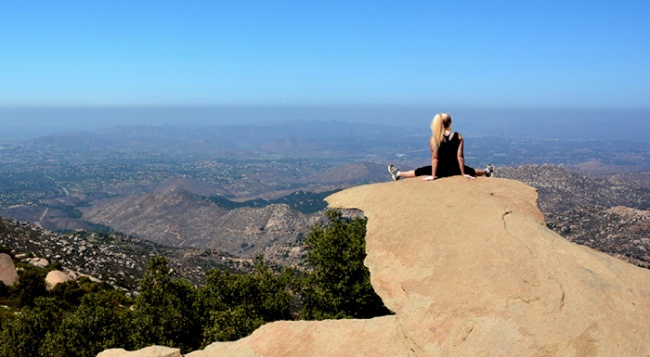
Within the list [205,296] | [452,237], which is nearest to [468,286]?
[452,237]

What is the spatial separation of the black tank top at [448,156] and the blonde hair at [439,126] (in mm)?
210

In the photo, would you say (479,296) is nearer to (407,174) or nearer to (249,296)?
(407,174)

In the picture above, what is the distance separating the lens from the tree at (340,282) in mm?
32812

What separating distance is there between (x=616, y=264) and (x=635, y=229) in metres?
133

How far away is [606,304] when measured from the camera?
10312mm

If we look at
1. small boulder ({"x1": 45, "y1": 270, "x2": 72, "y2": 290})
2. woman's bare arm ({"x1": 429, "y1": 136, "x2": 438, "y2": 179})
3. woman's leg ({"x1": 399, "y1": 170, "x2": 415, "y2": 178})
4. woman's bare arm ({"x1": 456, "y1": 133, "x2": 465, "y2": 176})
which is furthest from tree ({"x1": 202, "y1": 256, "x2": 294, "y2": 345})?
small boulder ({"x1": 45, "y1": 270, "x2": 72, "y2": 290})

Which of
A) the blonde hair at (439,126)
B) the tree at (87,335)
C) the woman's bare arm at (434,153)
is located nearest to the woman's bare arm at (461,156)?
the blonde hair at (439,126)

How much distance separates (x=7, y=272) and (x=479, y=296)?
59.7m

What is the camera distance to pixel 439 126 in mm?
16609

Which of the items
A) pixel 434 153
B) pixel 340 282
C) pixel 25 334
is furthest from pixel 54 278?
pixel 434 153

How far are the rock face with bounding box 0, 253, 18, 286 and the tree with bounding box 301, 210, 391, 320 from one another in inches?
1524

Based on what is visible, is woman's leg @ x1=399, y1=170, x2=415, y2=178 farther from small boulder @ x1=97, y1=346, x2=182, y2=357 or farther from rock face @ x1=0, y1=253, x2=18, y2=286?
rock face @ x1=0, y1=253, x2=18, y2=286

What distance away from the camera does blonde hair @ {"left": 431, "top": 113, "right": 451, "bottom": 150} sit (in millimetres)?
16422

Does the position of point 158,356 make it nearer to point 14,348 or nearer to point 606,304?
point 606,304
